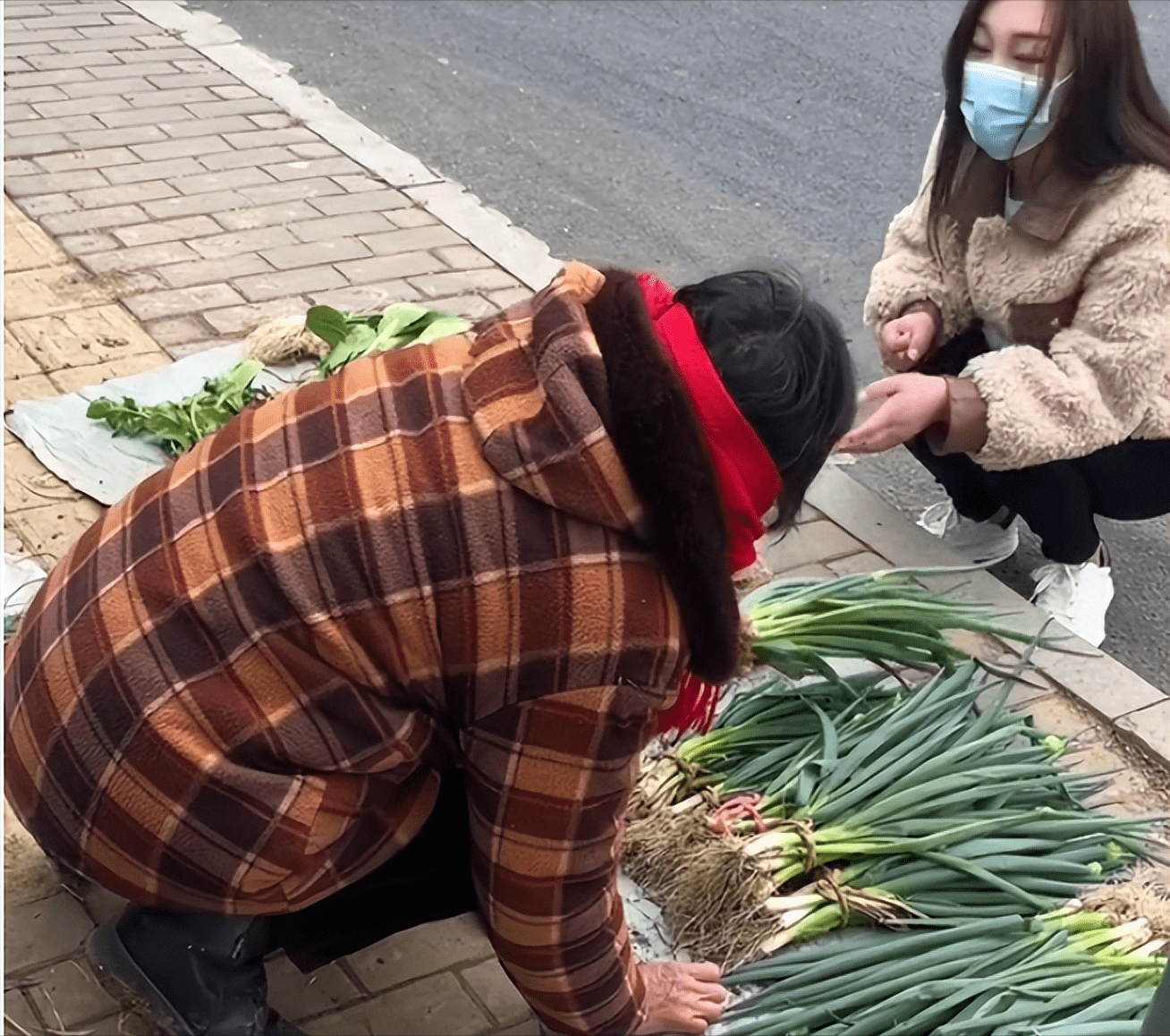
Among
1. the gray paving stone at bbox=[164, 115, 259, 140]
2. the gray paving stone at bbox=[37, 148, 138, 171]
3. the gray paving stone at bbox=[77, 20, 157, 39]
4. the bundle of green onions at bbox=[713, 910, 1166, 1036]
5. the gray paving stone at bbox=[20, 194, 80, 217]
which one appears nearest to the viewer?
the bundle of green onions at bbox=[713, 910, 1166, 1036]

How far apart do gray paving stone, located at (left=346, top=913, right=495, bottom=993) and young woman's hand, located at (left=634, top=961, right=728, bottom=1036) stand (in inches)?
10.8

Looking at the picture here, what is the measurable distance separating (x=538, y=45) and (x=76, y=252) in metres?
2.75

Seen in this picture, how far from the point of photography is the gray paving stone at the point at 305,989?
2.12m

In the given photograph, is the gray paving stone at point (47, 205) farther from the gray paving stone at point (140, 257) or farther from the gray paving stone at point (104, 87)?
the gray paving stone at point (104, 87)

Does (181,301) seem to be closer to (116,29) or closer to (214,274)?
(214,274)

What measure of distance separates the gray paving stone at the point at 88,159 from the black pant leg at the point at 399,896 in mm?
3437

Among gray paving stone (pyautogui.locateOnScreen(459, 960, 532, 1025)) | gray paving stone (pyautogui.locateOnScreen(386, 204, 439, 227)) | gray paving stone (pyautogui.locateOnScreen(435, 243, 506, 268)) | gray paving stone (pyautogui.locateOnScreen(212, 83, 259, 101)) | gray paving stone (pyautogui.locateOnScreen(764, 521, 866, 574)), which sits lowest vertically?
gray paving stone (pyautogui.locateOnScreen(212, 83, 259, 101))

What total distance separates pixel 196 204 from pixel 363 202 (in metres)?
0.52

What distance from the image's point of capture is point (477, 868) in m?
1.82

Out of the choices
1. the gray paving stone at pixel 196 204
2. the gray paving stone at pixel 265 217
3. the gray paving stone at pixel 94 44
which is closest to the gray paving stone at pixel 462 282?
the gray paving stone at pixel 265 217

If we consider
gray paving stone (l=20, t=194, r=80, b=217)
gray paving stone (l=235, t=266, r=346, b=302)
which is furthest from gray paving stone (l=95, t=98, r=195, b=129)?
gray paving stone (l=235, t=266, r=346, b=302)

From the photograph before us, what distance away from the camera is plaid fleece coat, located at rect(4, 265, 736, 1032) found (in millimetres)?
1539

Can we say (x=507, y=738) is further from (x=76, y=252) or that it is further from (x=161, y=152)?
(x=161, y=152)

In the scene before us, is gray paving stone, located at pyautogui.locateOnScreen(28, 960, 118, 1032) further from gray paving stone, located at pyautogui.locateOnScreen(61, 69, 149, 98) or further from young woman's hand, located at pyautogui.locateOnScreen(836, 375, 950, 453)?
gray paving stone, located at pyautogui.locateOnScreen(61, 69, 149, 98)
